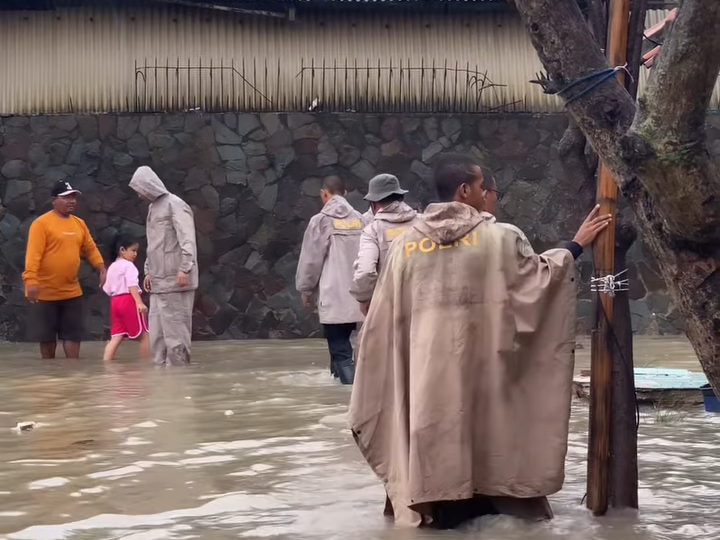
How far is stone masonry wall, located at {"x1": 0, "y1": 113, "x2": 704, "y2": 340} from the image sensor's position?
15906mm

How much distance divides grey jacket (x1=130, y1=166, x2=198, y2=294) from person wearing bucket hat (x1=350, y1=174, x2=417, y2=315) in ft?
9.92

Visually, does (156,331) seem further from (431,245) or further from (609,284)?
(609,284)

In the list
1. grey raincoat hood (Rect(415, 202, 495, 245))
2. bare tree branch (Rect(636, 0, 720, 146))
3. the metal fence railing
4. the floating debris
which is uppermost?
the metal fence railing

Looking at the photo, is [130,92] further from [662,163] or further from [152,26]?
[662,163]

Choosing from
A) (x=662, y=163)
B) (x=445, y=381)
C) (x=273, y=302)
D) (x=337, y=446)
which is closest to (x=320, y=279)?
(x=337, y=446)

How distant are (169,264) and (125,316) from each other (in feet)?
4.19

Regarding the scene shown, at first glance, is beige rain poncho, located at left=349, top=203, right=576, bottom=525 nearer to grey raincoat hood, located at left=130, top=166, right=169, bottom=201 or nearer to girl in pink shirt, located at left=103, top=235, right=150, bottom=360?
grey raincoat hood, located at left=130, top=166, right=169, bottom=201

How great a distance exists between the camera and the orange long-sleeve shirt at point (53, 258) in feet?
43.4

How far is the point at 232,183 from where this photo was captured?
16.0 m

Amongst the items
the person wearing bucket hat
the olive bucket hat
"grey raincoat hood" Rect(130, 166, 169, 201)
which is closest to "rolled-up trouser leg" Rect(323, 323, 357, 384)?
the person wearing bucket hat

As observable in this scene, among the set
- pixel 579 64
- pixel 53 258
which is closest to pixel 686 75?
pixel 579 64

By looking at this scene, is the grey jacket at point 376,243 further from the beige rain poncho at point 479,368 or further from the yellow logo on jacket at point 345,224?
the beige rain poncho at point 479,368

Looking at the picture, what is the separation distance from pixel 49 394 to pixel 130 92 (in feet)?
21.9

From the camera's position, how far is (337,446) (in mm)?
7578
